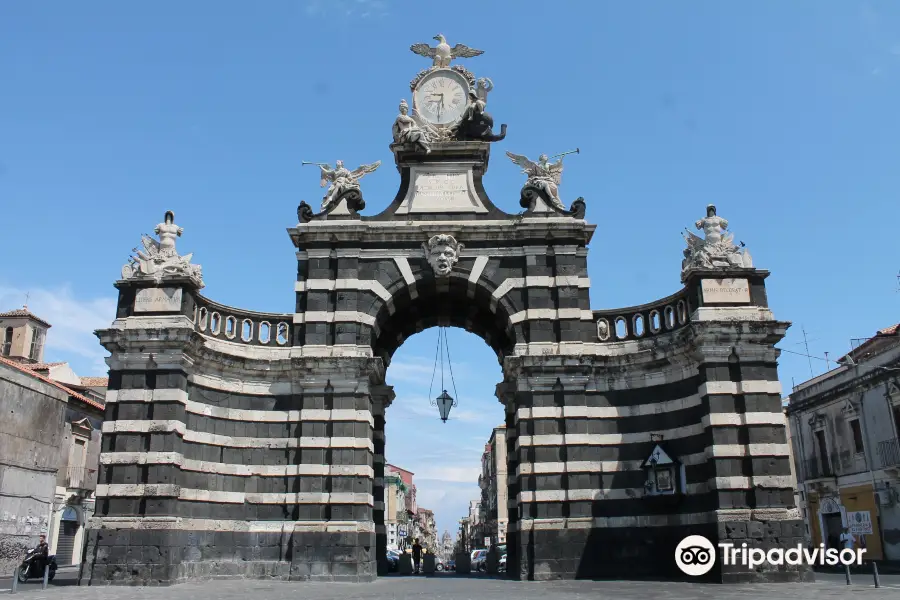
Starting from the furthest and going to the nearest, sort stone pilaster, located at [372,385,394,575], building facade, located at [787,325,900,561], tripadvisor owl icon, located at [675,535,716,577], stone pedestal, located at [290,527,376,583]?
building facade, located at [787,325,900,561], stone pilaster, located at [372,385,394,575], stone pedestal, located at [290,527,376,583], tripadvisor owl icon, located at [675,535,716,577]

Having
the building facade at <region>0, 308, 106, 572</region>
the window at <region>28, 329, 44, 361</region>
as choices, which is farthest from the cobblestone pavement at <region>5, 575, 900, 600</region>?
the window at <region>28, 329, 44, 361</region>

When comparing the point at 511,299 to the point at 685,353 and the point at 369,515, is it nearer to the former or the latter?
the point at 685,353

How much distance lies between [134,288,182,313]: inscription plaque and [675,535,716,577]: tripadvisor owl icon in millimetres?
16467

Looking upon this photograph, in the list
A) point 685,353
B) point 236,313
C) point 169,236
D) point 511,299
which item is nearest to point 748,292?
point 685,353

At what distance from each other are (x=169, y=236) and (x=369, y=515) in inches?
423

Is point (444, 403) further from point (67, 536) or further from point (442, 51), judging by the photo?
point (67, 536)

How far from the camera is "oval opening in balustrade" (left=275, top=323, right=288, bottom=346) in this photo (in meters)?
25.9

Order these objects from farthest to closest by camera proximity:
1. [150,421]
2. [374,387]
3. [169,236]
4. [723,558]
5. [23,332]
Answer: [23,332], [374,387], [169,236], [150,421], [723,558]

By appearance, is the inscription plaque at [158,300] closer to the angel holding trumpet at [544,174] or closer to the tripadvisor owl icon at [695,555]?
the angel holding trumpet at [544,174]

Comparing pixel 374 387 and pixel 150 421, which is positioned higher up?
pixel 374 387

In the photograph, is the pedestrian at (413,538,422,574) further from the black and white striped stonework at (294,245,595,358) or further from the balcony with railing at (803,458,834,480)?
the balcony with railing at (803,458,834,480)

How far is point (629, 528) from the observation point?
77.8 feet

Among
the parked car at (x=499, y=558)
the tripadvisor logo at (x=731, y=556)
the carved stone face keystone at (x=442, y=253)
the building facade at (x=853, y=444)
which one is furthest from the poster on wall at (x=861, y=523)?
the carved stone face keystone at (x=442, y=253)

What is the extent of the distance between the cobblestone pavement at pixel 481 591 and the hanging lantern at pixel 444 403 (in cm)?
711
